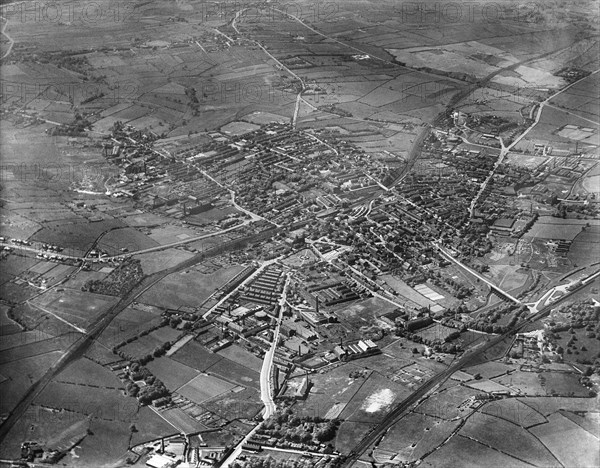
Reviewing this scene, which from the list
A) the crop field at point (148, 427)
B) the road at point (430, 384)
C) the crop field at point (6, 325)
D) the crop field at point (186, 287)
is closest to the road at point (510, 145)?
the road at point (430, 384)

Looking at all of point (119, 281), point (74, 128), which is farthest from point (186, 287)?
point (74, 128)

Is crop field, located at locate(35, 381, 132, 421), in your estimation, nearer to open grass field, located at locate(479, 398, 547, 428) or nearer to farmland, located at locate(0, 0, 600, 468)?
farmland, located at locate(0, 0, 600, 468)

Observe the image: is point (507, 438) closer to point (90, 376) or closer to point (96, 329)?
point (90, 376)

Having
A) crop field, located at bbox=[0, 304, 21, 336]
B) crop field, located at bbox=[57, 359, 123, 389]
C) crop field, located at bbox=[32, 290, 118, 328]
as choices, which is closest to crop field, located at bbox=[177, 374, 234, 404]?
crop field, located at bbox=[57, 359, 123, 389]

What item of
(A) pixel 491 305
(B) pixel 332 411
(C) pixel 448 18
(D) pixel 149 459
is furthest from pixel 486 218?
(C) pixel 448 18

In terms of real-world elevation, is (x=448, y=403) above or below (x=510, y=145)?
above

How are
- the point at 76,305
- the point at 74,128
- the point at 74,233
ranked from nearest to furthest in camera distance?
the point at 76,305, the point at 74,233, the point at 74,128

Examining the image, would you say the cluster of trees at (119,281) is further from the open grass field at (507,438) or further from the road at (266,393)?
the open grass field at (507,438)
